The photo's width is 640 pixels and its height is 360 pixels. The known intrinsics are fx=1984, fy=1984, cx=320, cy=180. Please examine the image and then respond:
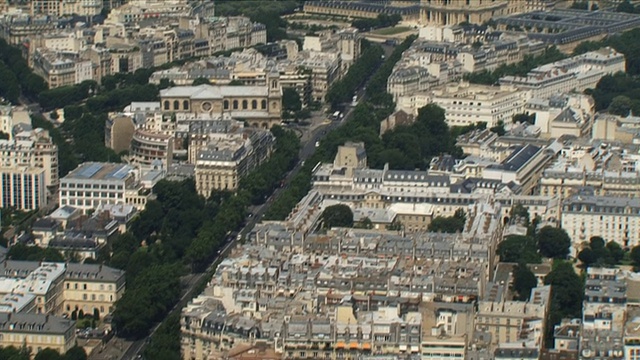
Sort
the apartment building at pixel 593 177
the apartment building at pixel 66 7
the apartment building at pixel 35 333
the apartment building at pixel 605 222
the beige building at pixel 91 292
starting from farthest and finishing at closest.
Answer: the apartment building at pixel 66 7, the apartment building at pixel 593 177, the apartment building at pixel 605 222, the beige building at pixel 91 292, the apartment building at pixel 35 333

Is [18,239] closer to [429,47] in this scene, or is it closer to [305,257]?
[305,257]

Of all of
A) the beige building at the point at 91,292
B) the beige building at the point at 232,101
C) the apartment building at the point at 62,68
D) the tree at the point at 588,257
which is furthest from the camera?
the apartment building at the point at 62,68

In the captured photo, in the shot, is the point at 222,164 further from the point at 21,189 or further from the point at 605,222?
the point at 605,222

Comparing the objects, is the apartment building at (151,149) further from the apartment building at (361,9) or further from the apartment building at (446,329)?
the apartment building at (361,9)

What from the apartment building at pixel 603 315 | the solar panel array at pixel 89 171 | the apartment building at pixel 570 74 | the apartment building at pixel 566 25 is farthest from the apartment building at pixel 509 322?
the apartment building at pixel 566 25

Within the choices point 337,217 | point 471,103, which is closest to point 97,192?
point 337,217

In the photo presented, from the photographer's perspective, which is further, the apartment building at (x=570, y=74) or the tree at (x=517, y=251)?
the apartment building at (x=570, y=74)
